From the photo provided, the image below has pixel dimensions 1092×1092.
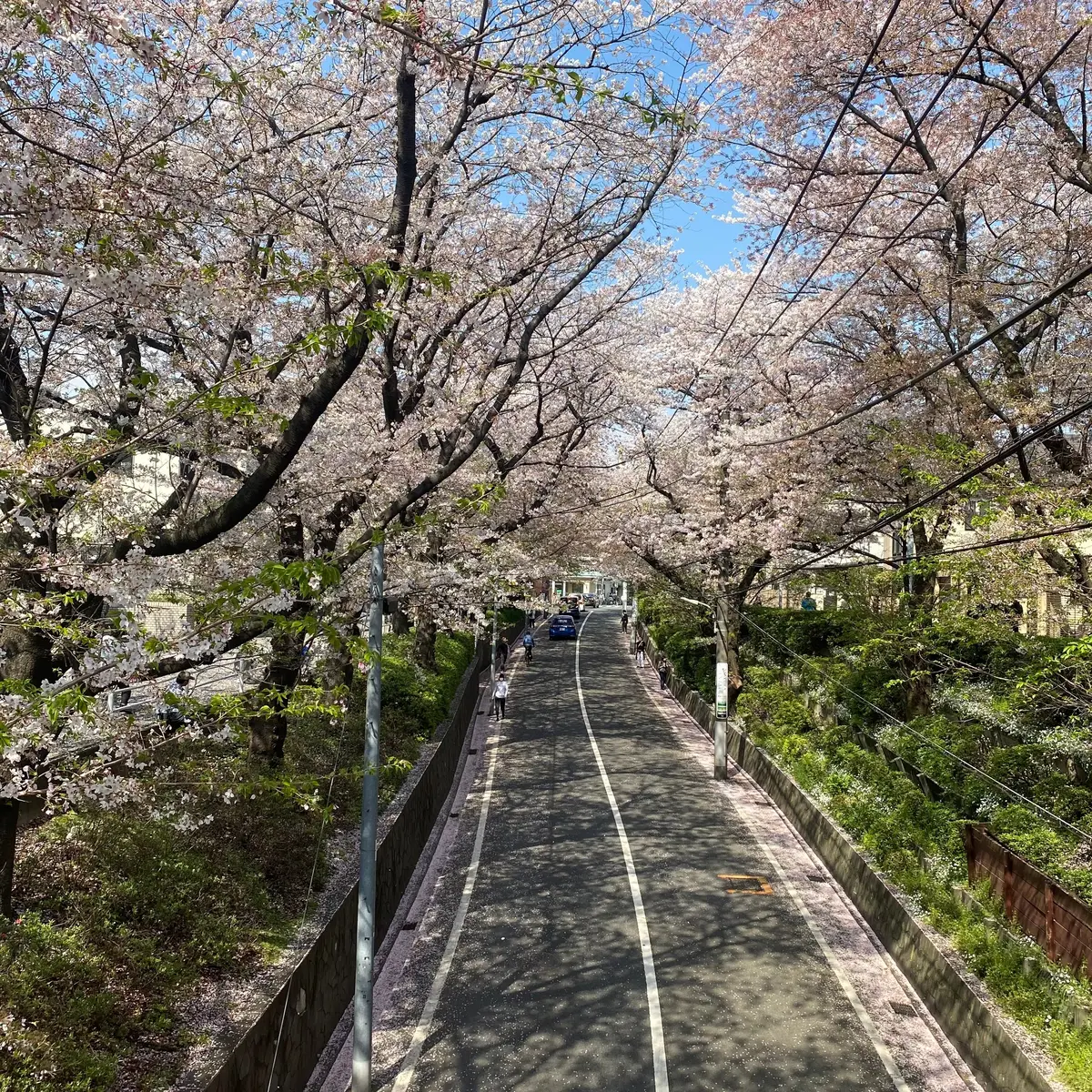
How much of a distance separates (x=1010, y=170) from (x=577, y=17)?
741 centimetres

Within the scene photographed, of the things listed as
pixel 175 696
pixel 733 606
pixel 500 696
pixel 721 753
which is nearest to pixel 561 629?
pixel 500 696

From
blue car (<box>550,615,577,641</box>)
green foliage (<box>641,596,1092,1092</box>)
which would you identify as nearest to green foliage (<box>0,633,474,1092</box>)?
green foliage (<box>641,596,1092,1092</box>)

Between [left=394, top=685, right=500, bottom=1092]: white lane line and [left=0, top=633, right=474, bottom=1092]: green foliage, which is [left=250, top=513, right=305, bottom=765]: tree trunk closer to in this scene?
[left=0, top=633, right=474, bottom=1092]: green foliage

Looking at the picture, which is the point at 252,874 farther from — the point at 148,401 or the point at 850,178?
the point at 850,178

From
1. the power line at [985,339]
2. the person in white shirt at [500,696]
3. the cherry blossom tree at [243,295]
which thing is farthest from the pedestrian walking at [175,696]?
the person in white shirt at [500,696]

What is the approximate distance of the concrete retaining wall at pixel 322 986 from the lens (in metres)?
7.20

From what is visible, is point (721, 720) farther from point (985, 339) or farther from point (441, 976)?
point (985, 339)

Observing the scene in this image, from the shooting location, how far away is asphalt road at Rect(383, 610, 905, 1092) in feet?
29.1

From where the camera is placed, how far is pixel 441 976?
35.7 feet

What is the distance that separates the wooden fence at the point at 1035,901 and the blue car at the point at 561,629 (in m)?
45.1

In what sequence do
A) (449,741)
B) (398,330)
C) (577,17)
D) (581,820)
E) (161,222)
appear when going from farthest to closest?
(449,741)
(581,820)
(398,330)
(577,17)
(161,222)

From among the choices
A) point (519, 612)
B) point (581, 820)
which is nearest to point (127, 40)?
point (581, 820)

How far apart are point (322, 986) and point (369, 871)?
1629 millimetres

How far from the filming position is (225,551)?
12.6 meters
